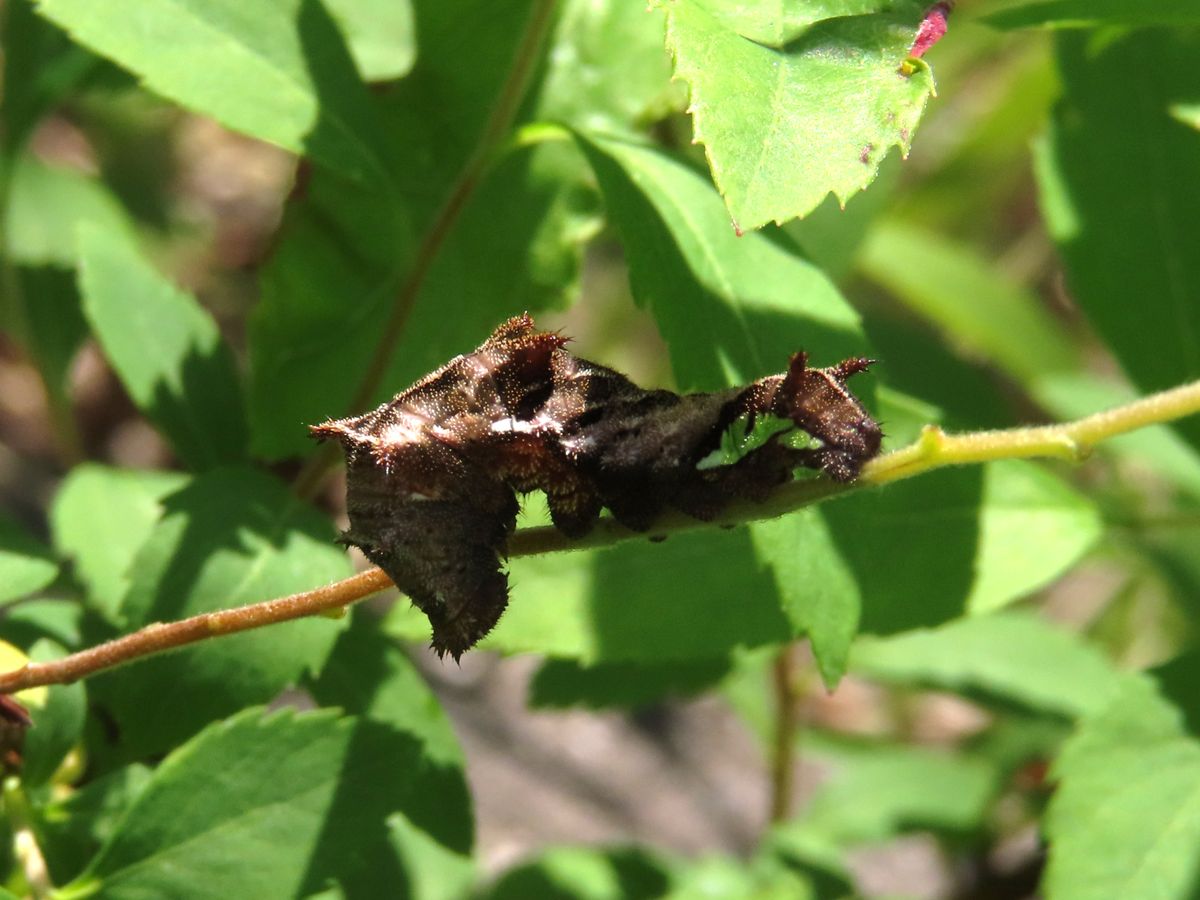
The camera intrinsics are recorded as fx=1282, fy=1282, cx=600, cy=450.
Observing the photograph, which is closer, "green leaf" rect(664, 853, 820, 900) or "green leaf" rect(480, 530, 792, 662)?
"green leaf" rect(480, 530, 792, 662)

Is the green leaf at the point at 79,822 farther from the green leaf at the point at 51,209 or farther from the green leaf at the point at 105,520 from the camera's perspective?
the green leaf at the point at 51,209

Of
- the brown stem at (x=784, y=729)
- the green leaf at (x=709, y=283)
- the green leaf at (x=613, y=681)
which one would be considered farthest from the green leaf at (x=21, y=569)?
the brown stem at (x=784, y=729)

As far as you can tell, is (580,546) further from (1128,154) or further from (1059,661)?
(1059,661)

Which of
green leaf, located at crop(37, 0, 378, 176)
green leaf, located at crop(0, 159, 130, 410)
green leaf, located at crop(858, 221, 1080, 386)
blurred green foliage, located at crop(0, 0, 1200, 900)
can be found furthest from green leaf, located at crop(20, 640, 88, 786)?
green leaf, located at crop(858, 221, 1080, 386)

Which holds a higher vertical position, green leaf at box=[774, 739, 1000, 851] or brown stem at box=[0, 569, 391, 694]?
brown stem at box=[0, 569, 391, 694]

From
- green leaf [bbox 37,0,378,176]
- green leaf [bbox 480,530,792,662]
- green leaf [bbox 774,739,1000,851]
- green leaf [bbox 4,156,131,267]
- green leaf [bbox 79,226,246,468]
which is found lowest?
green leaf [bbox 774,739,1000,851]

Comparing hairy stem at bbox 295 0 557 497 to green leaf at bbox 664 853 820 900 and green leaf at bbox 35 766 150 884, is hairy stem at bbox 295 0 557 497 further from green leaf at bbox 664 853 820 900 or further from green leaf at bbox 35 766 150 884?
green leaf at bbox 664 853 820 900

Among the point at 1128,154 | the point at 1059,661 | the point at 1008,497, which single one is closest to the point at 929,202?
the point at 1059,661
